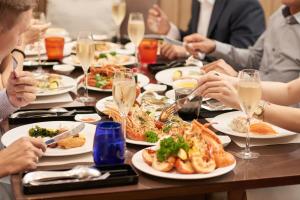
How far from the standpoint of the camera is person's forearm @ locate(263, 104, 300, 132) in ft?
5.90

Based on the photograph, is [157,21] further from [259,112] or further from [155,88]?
[259,112]

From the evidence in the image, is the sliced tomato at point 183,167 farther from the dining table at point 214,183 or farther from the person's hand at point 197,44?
the person's hand at point 197,44

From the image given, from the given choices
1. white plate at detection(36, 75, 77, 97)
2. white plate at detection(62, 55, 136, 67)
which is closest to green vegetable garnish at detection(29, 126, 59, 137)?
white plate at detection(36, 75, 77, 97)

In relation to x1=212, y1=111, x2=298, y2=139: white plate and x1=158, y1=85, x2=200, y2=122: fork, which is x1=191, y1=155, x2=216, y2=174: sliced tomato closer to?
x1=212, y1=111, x2=298, y2=139: white plate

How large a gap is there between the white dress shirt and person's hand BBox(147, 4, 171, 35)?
61 mm

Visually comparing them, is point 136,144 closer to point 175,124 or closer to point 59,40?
point 175,124

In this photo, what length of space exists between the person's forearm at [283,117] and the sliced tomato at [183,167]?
48 cm

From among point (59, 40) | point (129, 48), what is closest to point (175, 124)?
point (59, 40)

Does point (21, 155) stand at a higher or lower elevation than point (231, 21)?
lower

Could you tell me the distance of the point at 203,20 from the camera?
3840 mm

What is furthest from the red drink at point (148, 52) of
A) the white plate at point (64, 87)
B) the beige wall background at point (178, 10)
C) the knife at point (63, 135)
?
the beige wall background at point (178, 10)

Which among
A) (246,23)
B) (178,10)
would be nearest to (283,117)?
(246,23)

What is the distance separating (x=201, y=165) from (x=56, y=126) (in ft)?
1.95

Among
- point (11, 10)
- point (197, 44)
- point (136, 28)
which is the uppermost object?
point (11, 10)
